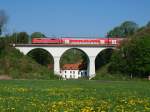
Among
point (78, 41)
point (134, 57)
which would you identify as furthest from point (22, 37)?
point (134, 57)

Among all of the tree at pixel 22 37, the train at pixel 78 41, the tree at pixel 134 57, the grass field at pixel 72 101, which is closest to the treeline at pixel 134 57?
the tree at pixel 134 57

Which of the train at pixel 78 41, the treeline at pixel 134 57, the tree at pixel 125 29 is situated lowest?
the treeline at pixel 134 57

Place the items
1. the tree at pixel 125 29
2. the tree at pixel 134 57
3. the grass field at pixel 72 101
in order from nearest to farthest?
1. the grass field at pixel 72 101
2. the tree at pixel 134 57
3. the tree at pixel 125 29

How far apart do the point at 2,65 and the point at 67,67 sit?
67.7m

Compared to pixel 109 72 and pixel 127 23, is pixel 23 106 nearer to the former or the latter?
pixel 109 72

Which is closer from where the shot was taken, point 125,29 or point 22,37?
point 22,37

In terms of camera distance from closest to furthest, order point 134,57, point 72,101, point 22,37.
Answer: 1. point 72,101
2. point 134,57
3. point 22,37

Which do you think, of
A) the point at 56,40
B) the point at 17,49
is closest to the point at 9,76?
the point at 17,49

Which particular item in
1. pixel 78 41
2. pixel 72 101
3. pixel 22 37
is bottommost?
pixel 72 101

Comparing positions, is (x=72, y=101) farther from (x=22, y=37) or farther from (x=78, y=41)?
(x=22, y=37)

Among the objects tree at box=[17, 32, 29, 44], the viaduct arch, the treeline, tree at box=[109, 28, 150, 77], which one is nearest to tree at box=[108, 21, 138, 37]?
tree at box=[17, 32, 29, 44]

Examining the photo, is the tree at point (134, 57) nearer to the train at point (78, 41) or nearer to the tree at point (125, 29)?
the train at point (78, 41)

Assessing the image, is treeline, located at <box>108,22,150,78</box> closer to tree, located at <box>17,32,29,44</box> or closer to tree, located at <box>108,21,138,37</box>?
tree, located at <box>17,32,29,44</box>

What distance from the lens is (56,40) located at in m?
105
